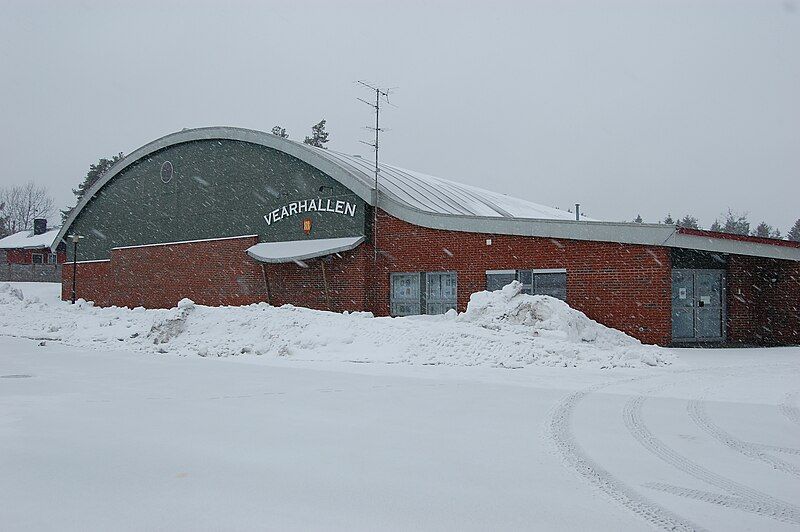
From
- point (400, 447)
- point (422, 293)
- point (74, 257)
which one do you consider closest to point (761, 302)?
point (422, 293)

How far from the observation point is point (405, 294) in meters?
24.1

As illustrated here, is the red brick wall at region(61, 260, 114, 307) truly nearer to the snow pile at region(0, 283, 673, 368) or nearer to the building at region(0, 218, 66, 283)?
the snow pile at region(0, 283, 673, 368)

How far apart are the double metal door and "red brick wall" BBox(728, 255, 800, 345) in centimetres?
36

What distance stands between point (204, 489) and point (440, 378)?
780 cm

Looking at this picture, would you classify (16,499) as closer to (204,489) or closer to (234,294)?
(204,489)

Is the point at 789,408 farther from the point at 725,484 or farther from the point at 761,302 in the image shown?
the point at 761,302

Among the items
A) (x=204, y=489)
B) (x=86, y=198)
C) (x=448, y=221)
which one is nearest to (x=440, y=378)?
(x=204, y=489)

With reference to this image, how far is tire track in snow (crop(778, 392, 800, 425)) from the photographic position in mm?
9211

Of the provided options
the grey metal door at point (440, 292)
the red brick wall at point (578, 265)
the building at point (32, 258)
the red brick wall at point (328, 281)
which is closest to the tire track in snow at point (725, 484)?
the red brick wall at point (578, 265)

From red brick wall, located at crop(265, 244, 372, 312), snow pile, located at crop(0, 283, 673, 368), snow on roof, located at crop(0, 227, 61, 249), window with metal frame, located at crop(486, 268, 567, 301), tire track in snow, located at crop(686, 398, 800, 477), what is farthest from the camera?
snow on roof, located at crop(0, 227, 61, 249)

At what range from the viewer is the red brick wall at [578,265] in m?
18.8

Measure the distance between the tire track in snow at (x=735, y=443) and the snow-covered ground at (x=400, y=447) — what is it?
0.15 feet

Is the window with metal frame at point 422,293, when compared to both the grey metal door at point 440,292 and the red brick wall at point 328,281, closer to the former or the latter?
the grey metal door at point 440,292

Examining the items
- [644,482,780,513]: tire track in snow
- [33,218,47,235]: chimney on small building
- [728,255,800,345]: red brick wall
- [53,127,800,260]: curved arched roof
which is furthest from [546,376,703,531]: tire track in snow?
[33,218,47,235]: chimney on small building
